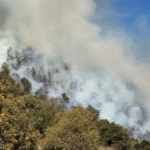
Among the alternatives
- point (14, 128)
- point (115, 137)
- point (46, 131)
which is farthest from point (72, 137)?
point (115, 137)

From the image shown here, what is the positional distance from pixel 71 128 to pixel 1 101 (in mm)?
20249

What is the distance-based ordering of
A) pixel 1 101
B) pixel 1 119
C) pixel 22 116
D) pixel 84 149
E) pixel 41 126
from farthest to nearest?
1. pixel 41 126
2. pixel 84 149
3. pixel 22 116
4. pixel 1 101
5. pixel 1 119

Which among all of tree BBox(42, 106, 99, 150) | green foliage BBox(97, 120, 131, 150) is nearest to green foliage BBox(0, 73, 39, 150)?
tree BBox(42, 106, 99, 150)

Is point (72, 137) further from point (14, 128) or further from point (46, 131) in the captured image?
point (14, 128)

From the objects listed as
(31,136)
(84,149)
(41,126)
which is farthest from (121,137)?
(31,136)

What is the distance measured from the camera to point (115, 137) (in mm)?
50375

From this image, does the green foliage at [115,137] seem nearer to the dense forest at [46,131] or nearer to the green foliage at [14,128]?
the dense forest at [46,131]

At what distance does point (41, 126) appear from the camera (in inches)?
1922

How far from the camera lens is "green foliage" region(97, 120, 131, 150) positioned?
157 feet

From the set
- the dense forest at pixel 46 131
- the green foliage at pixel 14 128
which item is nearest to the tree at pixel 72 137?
the dense forest at pixel 46 131

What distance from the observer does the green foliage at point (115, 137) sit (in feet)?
157

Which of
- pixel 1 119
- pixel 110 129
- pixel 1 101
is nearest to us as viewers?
pixel 1 119

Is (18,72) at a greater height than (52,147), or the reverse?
(18,72)

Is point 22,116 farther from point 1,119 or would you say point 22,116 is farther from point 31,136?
point 1,119
